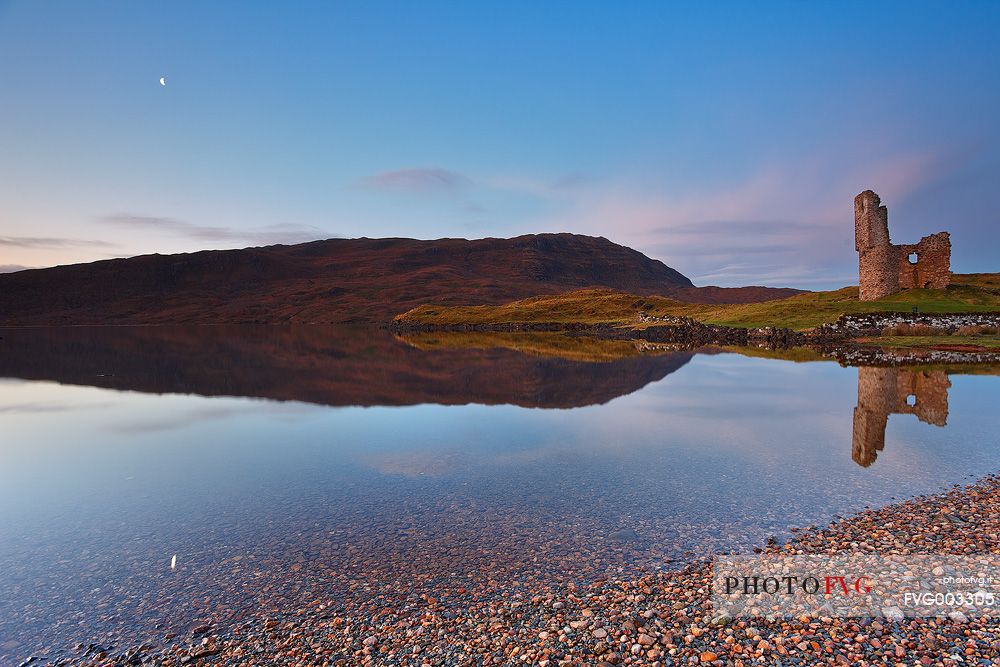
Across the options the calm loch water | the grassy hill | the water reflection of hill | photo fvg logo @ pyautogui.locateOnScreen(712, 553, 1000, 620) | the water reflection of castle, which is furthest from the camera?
the grassy hill

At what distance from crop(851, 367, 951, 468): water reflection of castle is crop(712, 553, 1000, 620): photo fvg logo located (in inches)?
265

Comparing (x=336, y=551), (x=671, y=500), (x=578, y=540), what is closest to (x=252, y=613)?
(x=336, y=551)

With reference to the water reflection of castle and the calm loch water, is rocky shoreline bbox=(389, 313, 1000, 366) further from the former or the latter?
the calm loch water

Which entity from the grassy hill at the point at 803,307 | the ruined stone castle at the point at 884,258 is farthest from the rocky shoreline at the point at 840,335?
the ruined stone castle at the point at 884,258

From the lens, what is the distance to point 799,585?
26.0 ft

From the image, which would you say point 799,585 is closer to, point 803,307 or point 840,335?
point 840,335

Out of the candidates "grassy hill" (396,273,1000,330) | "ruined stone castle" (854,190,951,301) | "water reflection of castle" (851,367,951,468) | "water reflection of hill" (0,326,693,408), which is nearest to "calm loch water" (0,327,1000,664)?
"water reflection of castle" (851,367,951,468)

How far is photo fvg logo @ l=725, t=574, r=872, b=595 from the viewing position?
772 centimetres

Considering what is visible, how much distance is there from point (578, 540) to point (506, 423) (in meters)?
11.2

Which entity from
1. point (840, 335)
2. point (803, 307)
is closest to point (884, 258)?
point (803, 307)

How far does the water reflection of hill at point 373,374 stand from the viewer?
28.6 m

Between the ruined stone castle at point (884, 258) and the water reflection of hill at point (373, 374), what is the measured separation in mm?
29573

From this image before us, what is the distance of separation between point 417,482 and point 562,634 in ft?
25.0

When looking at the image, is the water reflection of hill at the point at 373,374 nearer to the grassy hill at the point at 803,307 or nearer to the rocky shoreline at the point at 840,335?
the rocky shoreline at the point at 840,335
